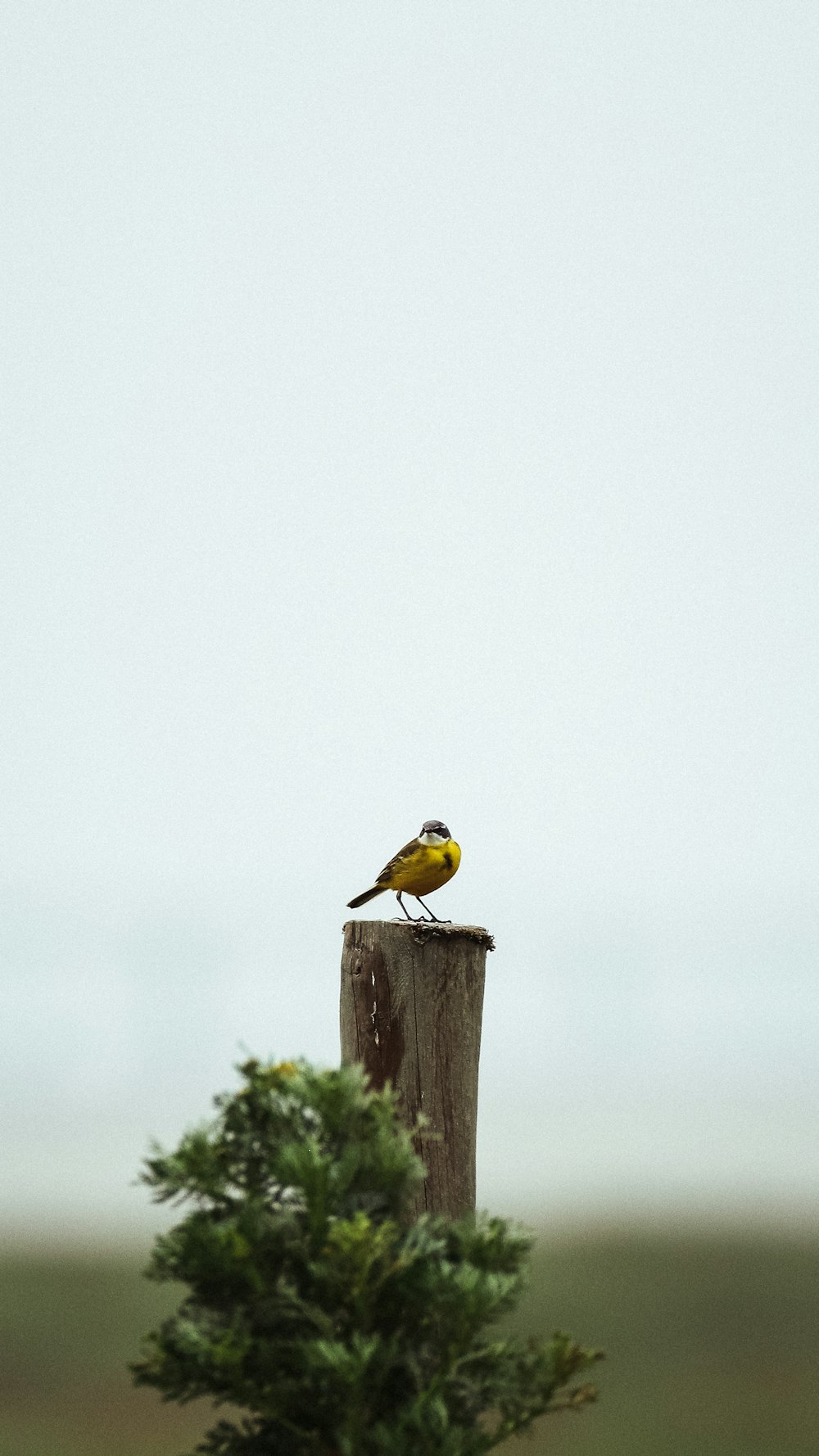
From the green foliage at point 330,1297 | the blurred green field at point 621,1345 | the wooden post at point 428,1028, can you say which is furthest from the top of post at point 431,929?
the blurred green field at point 621,1345

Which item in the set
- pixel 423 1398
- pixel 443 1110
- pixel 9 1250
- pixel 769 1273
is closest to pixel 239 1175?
pixel 423 1398

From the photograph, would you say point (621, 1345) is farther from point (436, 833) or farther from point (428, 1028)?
point (428, 1028)

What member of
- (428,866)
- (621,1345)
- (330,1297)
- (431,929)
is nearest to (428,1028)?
(431,929)

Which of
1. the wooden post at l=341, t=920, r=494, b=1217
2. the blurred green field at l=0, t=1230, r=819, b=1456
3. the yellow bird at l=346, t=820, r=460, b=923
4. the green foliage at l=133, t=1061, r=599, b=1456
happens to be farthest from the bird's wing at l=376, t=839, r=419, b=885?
the blurred green field at l=0, t=1230, r=819, b=1456

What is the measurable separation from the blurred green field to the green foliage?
6.64 metres

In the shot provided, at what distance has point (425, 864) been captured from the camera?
7.57m

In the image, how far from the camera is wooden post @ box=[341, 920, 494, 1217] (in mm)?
5656

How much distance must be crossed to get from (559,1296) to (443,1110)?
10.9m

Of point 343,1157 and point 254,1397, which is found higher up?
point 343,1157

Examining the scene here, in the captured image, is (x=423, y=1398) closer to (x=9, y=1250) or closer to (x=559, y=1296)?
(x=559, y=1296)

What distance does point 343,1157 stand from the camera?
4.18 metres

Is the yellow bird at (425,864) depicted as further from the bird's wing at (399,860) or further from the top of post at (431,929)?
the top of post at (431,929)

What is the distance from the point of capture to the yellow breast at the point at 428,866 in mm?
7562

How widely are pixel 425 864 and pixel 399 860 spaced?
0.73ft
